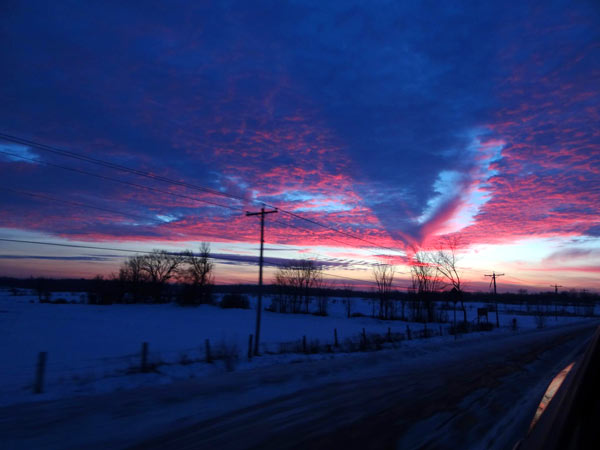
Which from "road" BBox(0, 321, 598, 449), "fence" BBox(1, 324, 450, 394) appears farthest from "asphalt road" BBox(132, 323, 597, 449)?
"fence" BBox(1, 324, 450, 394)

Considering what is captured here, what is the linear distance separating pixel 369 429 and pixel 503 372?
1022 centimetres

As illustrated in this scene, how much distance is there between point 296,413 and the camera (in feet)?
29.8

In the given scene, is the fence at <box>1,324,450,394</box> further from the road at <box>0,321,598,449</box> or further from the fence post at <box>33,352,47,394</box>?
the road at <box>0,321,598,449</box>

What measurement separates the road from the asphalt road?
25 mm

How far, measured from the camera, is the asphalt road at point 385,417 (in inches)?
279

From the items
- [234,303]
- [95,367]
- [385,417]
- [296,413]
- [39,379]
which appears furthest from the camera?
[234,303]

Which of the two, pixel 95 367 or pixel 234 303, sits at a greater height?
pixel 95 367

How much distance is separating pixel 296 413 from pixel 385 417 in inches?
88.5

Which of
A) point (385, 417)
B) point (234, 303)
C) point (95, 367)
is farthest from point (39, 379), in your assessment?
point (234, 303)

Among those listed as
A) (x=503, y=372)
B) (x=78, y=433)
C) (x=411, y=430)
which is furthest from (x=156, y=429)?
(x=503, y=372)

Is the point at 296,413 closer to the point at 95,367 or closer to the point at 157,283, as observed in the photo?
the point at 95,367

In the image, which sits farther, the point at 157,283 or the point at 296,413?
the point at 157,283

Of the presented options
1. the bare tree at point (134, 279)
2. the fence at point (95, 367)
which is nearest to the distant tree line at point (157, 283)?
the bare tree at point (134, 279)

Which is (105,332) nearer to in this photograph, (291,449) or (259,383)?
(259,383)
